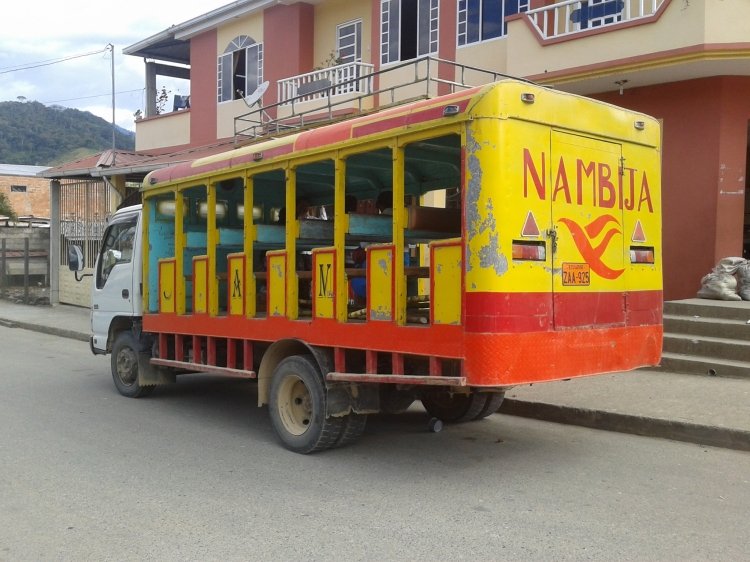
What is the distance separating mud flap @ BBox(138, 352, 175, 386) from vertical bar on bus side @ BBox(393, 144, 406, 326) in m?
4.19

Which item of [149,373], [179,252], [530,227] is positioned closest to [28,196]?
[149,373]

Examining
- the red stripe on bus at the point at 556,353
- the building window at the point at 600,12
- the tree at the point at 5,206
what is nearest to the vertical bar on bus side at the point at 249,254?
the red stripe on bus at the point at 556,353

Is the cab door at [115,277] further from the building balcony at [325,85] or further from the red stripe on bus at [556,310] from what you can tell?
the building balcony at [325,85]

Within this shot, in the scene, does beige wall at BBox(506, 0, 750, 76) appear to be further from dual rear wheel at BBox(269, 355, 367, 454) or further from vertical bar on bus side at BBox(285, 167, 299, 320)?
dual rear wheel at BBox(269, 355, 367, 454)

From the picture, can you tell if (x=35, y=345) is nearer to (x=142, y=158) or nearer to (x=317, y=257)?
(x=142, y=158)

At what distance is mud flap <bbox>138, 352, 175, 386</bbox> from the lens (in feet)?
27.2

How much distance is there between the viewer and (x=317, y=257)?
5.91 meters

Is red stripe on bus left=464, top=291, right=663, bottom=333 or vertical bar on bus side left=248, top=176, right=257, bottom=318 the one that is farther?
vertical bar on bus side left=248, top=176, right=257, bottom=318

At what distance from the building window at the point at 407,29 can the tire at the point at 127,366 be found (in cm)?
956

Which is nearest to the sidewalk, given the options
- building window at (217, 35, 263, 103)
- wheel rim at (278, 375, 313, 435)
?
wheel rim at (278, 375, 313, 435)

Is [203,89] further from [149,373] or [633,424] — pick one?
[633,424]

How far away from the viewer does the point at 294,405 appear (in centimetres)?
628

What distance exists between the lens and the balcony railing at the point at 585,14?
11.0m

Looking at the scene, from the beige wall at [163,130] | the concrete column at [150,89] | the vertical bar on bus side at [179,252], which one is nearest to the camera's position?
the vertical bar on bus side at [179,252]
